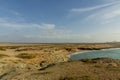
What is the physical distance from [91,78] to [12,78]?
11714mm

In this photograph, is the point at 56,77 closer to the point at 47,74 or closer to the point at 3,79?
the point at 47,74

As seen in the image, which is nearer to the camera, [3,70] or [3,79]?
[3,79]

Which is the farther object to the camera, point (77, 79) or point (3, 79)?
point (3, 79)

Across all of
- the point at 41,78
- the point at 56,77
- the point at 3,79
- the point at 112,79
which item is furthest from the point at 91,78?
the point at 3,79

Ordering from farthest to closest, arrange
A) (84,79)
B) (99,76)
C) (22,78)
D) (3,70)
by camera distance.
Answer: (3,70) → (22,78) → (99,76) → (84,79)

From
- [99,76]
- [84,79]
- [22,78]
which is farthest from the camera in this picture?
[22,78]

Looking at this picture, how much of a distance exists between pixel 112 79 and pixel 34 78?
10691 millimetres

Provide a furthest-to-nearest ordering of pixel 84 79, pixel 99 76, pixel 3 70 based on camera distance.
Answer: pixel 3 70, pixel 99 76, pixel 84 79

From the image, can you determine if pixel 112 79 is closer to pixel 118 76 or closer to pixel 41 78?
pixel 118 76

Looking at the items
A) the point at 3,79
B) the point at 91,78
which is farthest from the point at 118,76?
the point at 3,79

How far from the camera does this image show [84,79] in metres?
24.2

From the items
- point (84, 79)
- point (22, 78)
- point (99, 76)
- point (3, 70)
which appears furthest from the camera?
point (3, 70)

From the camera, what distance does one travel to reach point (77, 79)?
79.8 feet

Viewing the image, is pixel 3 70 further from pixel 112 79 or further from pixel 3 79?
pixel 112 79
